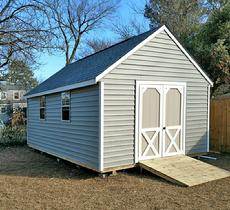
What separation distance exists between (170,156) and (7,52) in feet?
36.0

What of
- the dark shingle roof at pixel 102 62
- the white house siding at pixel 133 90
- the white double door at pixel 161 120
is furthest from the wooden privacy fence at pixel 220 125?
the dark shingle roof at pixel 102 62

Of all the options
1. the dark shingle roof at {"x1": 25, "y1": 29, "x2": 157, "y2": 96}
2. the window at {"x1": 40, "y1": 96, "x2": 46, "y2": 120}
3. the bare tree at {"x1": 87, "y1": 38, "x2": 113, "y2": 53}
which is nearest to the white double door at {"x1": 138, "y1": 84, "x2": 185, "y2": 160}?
the dark shingle roof at {"x1": 25, "y1": 29, "x2": 157, "y2": 96}

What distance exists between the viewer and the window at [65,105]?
379 inches

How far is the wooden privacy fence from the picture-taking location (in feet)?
37.7

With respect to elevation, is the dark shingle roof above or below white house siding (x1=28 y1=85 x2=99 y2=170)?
above

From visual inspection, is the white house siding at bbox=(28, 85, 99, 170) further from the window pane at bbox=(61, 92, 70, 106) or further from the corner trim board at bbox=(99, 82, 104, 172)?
the window pane at bbox=(61, 92, 70, 106)

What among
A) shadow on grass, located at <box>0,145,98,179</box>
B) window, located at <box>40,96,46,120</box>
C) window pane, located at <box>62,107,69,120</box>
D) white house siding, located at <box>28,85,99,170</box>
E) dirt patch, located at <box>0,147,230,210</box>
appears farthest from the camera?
window, located at <box>40,96,46,120</box>

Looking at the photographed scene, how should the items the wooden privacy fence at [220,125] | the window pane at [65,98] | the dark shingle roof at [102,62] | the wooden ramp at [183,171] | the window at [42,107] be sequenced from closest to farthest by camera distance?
the wooden ramp at [183,171]
the dark shingle roof at [102,62]
the window pane at [65,98]
the wooden privacy fence at [220,125]
the window at [42,107]

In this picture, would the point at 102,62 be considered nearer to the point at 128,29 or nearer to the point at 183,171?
the point at 183,171

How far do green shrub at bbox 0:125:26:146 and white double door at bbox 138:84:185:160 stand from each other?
375 inches

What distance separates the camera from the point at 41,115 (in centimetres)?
1264

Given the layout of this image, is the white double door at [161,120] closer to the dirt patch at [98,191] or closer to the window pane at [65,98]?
the dirt patch at [98,191]

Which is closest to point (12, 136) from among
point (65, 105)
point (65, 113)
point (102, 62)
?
point (65, 113)

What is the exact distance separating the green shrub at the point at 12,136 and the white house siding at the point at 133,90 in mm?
9485
